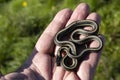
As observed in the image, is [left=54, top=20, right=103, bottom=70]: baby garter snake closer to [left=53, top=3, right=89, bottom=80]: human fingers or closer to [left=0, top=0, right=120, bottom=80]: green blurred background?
[left=53, top=3, right=89, bottom=80]: human fingers

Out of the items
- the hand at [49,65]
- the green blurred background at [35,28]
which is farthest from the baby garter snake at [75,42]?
the green blurred background at [35,28]

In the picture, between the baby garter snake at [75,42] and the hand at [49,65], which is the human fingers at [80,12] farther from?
the baby garter snake at [75,42]

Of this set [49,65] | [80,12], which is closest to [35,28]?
[80,12]

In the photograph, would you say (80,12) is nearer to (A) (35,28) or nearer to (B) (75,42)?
(B) (75,42)

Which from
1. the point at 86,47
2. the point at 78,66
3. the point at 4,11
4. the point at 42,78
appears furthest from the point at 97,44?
the point at 4,11

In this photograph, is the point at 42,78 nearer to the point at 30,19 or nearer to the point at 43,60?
the point at 43,60
